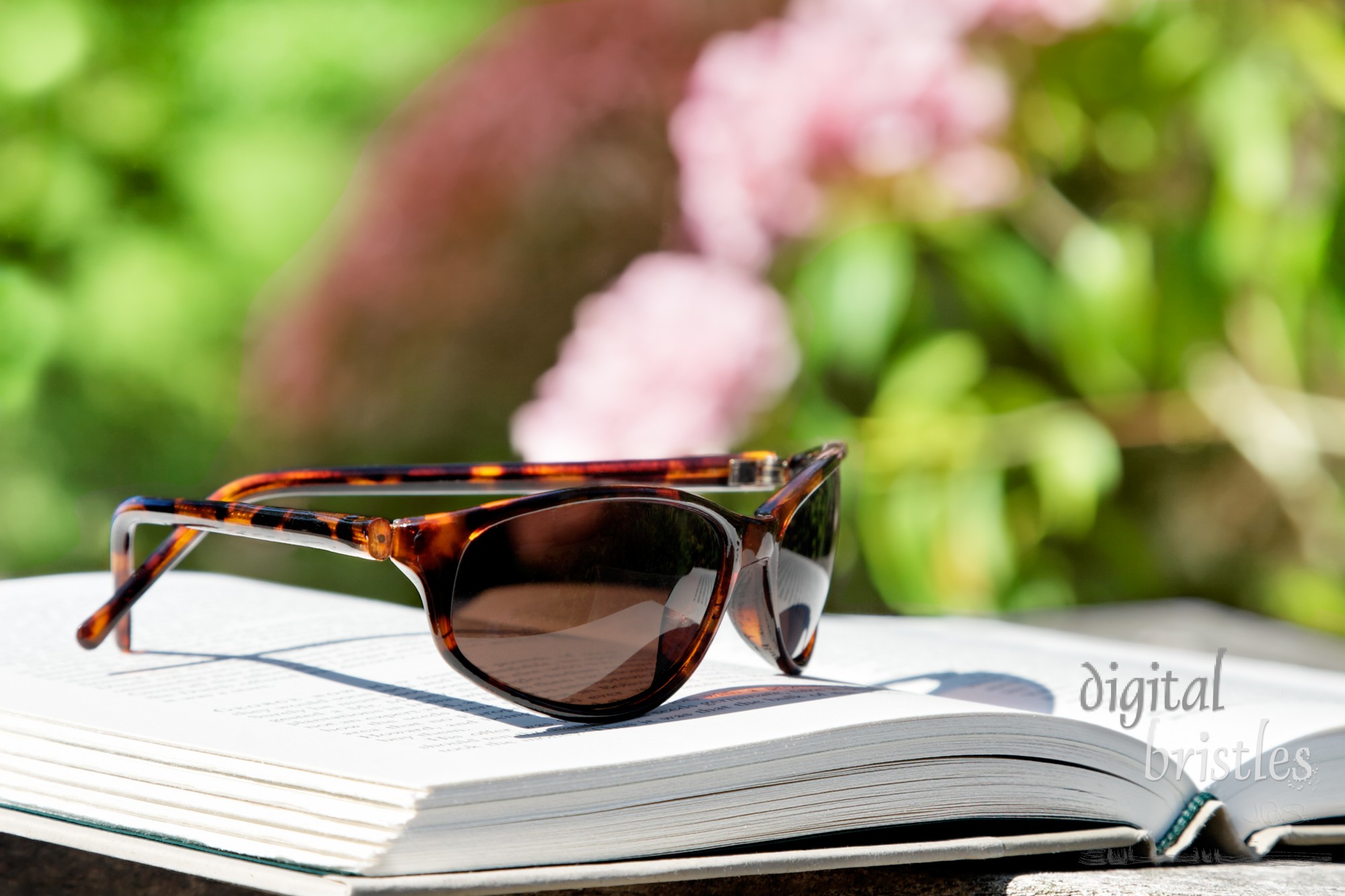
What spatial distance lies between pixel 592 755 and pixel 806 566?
252mm

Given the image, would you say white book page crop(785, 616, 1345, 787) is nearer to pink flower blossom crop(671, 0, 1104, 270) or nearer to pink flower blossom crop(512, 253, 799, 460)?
pink flower blossom crop(512, 253, 799, 460)

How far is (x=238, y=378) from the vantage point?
1.54 metres

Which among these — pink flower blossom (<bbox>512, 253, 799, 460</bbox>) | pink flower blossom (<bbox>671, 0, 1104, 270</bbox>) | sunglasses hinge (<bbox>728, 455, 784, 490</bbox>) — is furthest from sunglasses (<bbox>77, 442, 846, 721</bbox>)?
pink flower blossom (<bbox>671, 0, 1104, 270</bbox>)

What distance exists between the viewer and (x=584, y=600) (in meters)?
0.47

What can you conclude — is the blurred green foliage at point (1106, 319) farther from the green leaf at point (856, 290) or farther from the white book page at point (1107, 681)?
the white book page at point (1107, 681)

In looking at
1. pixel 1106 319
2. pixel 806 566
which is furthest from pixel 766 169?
pixel 806 566

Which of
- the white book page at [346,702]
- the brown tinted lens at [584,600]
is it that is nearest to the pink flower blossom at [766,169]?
the white book page at [346,702]

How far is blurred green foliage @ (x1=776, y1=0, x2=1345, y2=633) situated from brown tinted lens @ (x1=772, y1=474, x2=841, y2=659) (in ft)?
1.90

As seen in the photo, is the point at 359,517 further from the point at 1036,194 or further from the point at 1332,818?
the point at 1036,194

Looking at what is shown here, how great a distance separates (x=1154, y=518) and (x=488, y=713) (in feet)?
4.08

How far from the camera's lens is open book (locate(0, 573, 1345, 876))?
337mm

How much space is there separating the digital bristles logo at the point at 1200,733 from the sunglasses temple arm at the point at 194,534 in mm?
305

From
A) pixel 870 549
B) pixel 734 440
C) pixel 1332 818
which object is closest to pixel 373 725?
pixel 1332 818

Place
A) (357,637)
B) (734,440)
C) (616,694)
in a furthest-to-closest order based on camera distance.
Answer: (734,440), (357,637), (616,694)
